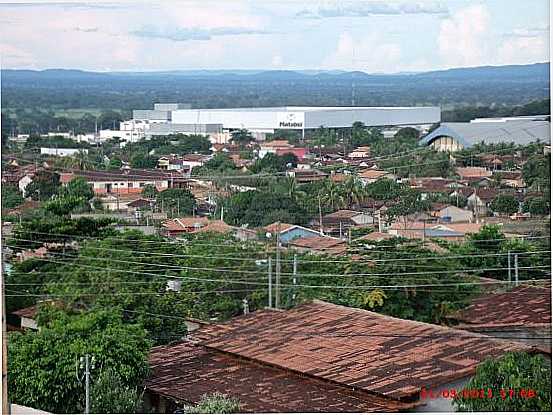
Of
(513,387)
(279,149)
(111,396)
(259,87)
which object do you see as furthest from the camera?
(279,149)

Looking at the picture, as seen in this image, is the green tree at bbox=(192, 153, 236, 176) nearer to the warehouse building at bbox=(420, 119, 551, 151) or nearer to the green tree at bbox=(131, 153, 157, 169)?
the green tree at bbox=(131, 153, 157, 169)

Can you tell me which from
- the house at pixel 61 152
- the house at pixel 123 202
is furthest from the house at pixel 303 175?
the house at pixel 61 152

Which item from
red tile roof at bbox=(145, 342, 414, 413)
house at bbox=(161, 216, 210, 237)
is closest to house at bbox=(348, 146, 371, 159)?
house at bbox=(161, 216, 210, 237)

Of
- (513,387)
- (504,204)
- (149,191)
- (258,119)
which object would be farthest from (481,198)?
(149,191)

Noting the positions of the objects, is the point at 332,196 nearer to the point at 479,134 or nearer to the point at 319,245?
the point at 319,245

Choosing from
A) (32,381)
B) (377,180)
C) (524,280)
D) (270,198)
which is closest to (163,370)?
(32,381)

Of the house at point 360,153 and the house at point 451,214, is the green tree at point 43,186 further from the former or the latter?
the house at point 451,214
